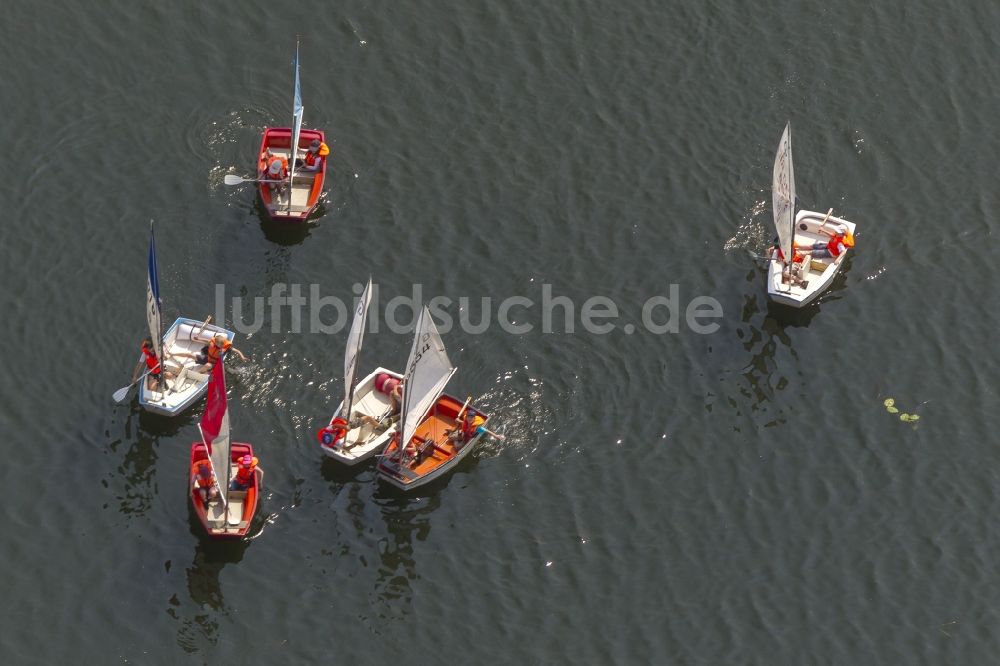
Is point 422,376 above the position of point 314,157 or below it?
below

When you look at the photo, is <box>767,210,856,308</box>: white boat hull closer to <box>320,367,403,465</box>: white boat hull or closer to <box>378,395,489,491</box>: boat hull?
<box>378,395,489,491</box>: boat hull

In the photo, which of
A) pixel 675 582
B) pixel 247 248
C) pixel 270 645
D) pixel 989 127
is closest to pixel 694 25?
pixel 989 127

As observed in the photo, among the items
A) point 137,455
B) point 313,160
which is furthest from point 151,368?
point 313,160

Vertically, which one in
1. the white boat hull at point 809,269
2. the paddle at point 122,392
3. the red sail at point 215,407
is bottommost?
the red sail at point 215,407

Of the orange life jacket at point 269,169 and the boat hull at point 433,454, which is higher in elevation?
the orange life jacket at point 269,169

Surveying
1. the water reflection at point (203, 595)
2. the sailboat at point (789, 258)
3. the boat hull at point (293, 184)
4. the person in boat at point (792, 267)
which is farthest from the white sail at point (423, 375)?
the person in boat at point (792, 267)

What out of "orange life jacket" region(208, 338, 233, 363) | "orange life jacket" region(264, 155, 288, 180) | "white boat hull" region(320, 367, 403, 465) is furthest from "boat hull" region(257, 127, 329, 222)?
"white boat hull" region(320, 367, 403, 465)

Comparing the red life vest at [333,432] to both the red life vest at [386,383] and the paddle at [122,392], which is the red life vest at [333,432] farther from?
the paddle at [122,392]

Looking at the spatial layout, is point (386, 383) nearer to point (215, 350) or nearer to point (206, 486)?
point (215, 350)
